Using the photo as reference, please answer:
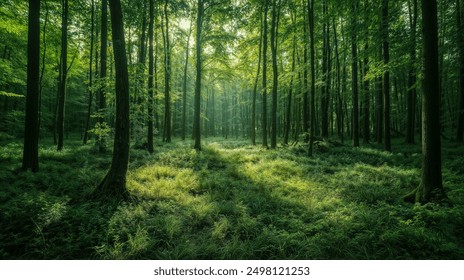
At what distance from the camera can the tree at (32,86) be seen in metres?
7.54

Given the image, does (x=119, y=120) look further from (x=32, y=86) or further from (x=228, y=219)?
(x=32, y=86)

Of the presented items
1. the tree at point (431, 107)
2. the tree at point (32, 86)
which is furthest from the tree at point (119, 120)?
the tree at point (431, 107)

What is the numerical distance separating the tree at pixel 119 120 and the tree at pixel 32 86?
4.06 m

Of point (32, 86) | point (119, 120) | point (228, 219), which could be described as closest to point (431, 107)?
point (228, 219)

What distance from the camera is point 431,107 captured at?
17.3 feet

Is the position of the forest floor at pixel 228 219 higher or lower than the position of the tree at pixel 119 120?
lower

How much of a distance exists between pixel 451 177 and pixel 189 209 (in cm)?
814

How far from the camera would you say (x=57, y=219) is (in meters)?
4.29

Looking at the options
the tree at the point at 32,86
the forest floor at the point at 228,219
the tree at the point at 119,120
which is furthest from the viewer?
the tree at the point at 32,86

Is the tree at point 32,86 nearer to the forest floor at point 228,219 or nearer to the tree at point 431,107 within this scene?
the forest floor at point 228,219

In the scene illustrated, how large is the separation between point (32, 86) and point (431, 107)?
478 inches

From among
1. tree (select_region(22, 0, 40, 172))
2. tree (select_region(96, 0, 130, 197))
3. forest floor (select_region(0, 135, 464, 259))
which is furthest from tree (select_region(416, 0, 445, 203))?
tree (select_region(22, 0, 40, 172))

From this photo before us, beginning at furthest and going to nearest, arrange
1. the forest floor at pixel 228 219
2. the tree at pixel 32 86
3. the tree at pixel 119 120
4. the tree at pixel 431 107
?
1. the tree at pixel 32 86
2. the tree at pixel 119 120
3. the tree at pixel 431 107
4. the forest floor at pixel 228 219
